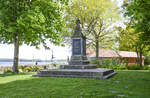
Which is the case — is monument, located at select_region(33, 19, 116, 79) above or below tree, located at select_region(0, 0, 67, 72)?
below

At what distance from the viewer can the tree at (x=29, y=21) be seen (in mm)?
14688

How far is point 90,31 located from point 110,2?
6449mm

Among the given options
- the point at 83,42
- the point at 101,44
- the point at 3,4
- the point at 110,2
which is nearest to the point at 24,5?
the point at 3,4

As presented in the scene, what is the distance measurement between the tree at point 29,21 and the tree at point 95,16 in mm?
9357

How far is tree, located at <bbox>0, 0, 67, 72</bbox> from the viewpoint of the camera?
14688 millimetres

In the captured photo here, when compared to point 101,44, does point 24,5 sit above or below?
above

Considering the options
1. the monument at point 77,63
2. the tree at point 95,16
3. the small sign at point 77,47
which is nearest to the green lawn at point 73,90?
the monument at point 77,63

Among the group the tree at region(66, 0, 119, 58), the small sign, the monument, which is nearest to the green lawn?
the monument

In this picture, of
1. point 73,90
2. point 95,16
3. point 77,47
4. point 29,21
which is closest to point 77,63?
point 77,47

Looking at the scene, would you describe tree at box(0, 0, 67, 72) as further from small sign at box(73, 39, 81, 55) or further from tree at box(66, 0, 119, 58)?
tree at box(66, 0, 119, 58)

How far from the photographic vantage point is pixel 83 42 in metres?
16.1

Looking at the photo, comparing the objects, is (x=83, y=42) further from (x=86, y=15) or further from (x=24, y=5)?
(x=86, y=15)

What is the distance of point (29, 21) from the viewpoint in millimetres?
14594

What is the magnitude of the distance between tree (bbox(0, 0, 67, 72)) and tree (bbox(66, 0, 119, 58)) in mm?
9357
